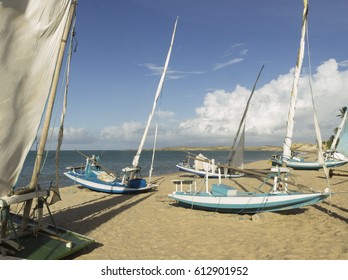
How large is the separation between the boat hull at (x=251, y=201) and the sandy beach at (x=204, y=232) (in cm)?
48

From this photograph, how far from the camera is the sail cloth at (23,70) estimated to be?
8.31 m

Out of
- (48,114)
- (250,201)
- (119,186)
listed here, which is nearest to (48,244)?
(48,114)

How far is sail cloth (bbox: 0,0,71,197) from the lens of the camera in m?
8.31

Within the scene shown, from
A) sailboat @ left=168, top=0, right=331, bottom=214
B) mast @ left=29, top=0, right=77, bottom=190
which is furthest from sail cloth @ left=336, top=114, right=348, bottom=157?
mast @ left=29, top=0, right=77, bottom=190

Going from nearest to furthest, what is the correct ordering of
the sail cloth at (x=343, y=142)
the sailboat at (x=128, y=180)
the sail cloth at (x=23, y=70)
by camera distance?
1. the sail cloth at (x=23, y=70)
2. the sailboat at (x=128, y=180)
3. the sail cloth at (x=343, y=142)

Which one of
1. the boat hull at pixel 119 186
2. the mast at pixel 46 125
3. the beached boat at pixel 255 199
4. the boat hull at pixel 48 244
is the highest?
the mast at pixel 46 125

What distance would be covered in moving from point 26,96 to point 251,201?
1257cm

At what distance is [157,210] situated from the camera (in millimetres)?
19031

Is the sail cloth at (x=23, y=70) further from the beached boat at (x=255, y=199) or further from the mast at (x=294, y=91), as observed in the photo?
the mast at (x=294, y=91)

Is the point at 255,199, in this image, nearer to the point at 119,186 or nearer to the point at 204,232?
the point at 204,232

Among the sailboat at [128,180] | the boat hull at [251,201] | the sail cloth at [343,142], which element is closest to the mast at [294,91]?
the boat hull at [251,201]

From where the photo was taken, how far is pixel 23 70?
878cm

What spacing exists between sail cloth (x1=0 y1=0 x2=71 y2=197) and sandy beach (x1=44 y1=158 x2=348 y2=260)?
476 cm
